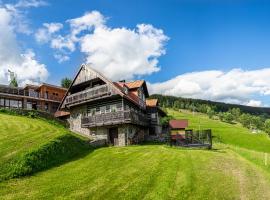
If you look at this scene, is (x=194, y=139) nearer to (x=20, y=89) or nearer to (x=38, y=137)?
(x=38, y=137)

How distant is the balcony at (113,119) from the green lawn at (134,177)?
927 centimetres

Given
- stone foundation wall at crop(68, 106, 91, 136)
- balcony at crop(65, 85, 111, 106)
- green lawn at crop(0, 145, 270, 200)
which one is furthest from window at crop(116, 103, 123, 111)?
green lawn at crop(0, 145, 270, 200)

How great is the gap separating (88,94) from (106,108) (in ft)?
11.4

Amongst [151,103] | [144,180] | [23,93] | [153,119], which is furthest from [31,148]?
[23,93]

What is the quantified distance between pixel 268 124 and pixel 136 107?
510 ft

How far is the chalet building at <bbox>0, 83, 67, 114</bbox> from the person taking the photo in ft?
196

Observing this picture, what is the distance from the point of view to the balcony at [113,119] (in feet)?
132

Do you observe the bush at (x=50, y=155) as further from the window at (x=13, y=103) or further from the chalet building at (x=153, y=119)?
the window at (x=13, y=103)

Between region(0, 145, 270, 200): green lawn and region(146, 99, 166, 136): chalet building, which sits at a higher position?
region(146, 99, 166, 136): chalet building

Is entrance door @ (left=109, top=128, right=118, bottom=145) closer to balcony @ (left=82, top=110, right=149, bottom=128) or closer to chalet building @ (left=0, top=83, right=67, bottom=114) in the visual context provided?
balcony @ (left=82, top=110, right=149, bottom=128)

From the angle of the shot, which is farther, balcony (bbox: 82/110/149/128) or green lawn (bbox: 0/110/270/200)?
balcony (bbox: 82/110/149/128)

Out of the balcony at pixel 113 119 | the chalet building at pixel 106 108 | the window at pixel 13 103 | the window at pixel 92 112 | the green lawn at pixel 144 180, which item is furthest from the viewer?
the window at pixel 13 103

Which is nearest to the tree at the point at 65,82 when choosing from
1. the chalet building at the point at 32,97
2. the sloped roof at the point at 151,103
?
the chalet building at the point at 32,97

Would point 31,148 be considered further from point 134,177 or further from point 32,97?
point 32,97
